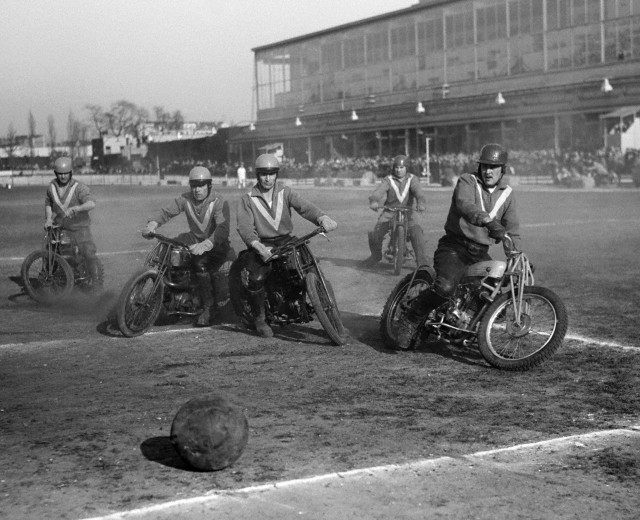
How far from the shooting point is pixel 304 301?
31.2 feet

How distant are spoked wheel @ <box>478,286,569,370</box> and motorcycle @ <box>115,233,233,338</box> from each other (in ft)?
11.9

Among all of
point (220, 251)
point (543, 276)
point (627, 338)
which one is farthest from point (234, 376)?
point (543, 276)

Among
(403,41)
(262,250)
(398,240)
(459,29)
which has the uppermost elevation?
(403,41)

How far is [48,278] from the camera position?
41.9 ft

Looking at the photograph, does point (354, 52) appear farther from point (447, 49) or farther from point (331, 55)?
point (447, 49)

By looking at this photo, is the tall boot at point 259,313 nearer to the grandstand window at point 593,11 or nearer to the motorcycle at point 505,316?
the motorcycle at point 505,316

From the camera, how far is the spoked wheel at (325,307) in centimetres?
912

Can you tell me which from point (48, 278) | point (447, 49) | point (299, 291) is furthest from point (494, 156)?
point (447, 49)

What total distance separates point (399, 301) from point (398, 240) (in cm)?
592

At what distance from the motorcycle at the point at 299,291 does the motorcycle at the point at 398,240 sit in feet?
17.2

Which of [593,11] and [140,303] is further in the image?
[593,11]

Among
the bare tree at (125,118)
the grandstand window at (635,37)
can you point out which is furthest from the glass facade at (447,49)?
the bare tree at (125,118)

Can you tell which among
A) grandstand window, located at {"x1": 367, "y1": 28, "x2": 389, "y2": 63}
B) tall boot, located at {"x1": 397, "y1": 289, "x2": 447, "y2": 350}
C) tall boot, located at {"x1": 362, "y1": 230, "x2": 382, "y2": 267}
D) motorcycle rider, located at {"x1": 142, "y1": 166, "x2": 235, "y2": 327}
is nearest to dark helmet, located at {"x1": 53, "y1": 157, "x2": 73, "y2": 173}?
motorcycle rider, located at {"x1": 142, "y1": 166, "x2": 235, "y2": 327}

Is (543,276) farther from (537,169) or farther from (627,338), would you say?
(537,169)
